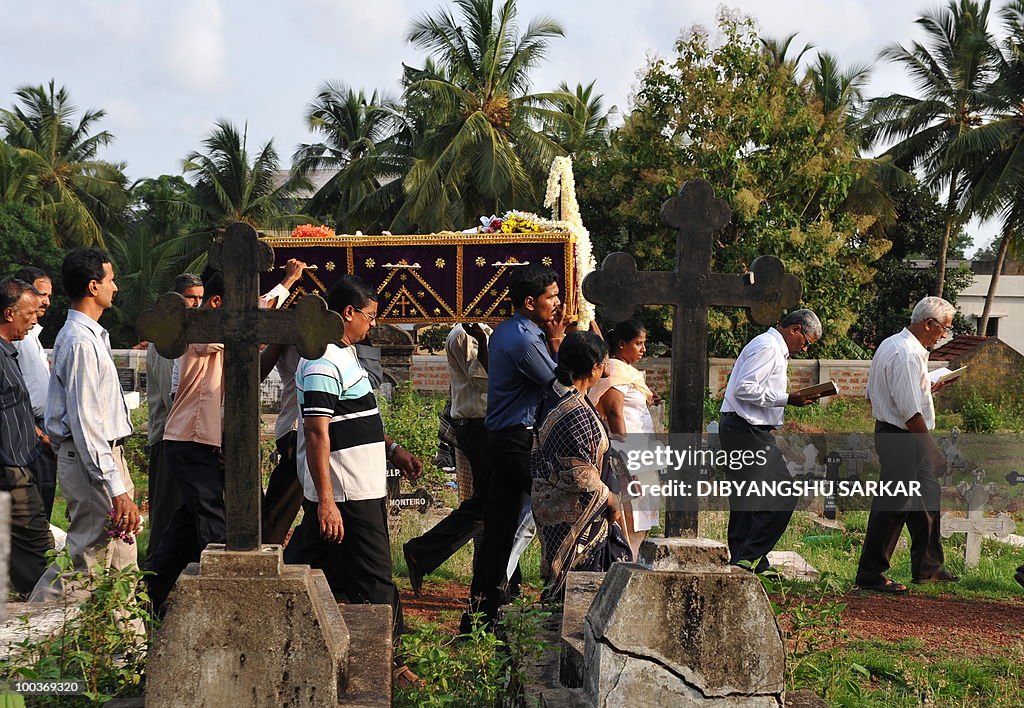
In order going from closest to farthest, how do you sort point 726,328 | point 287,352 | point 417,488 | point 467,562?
point 287,352 → point 467,562 → point 417,488 → point 726,328

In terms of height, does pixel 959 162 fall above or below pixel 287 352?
above

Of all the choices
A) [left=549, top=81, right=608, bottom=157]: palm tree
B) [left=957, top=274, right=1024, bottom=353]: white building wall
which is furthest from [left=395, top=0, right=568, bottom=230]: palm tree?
[left=957, top=274, right=1024, bottom=353]: white building wall

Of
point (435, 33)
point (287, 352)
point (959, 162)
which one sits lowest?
point (287, 352)

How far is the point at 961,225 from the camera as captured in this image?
26.3m

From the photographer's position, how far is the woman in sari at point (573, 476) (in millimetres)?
4211

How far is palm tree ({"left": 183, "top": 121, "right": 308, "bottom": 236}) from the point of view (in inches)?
1155

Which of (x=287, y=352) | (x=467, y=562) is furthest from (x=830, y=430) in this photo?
(x=287, y=352)

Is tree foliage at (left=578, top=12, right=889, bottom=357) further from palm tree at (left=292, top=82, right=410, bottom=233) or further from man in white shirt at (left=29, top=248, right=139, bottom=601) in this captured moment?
man in white shirt at (left=29, top=248, right=139, bottom=601)

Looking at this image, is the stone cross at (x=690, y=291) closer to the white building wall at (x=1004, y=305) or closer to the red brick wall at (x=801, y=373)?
the red brick wall at (x=801, y=373)

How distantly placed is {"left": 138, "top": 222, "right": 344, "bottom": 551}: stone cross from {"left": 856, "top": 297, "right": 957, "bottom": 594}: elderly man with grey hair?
439 centimetres

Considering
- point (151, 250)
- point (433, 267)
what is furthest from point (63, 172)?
point (433, 267)

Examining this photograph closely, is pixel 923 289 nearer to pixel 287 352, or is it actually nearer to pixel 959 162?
pixel 959 162

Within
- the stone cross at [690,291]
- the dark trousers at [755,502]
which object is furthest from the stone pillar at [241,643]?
the dark trousers at [755,502]

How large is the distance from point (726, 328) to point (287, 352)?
44.8 feet
